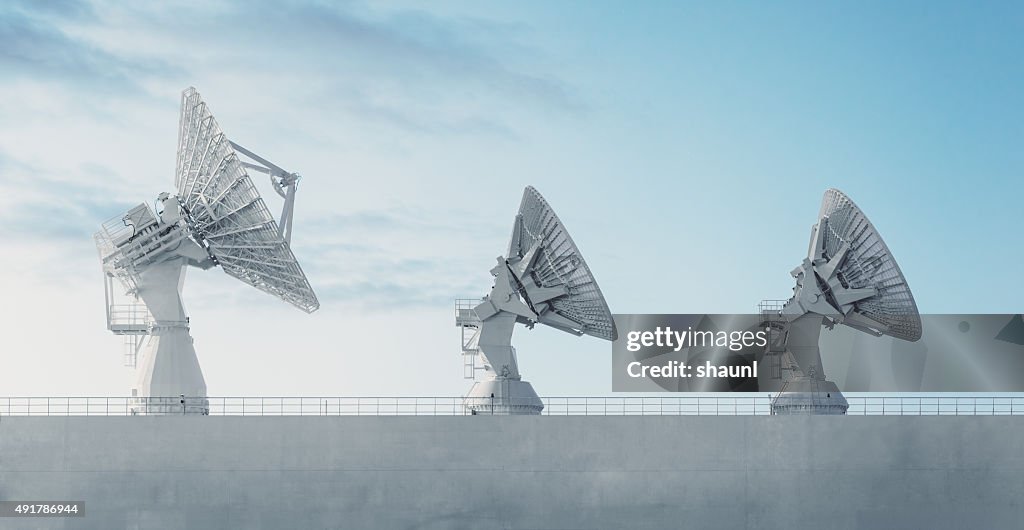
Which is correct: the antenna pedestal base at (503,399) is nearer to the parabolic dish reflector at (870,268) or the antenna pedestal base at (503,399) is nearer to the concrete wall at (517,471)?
the concrete wall at (517,471)

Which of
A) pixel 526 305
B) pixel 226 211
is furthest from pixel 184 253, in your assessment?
pixel 526 305

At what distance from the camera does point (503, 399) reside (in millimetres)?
65312

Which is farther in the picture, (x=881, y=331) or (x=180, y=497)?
(x=881, y=331)

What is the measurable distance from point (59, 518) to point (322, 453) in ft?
31.9

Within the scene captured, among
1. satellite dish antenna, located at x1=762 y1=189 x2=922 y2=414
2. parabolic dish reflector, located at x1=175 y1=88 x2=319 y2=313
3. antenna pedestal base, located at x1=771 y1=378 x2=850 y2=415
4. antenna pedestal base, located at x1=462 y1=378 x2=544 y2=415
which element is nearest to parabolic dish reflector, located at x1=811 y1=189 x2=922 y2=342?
satellite dish antenna, located at x1=762 y1=189 x2=922 y2=414

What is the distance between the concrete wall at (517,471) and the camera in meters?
62.7

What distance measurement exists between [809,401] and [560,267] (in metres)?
10.9

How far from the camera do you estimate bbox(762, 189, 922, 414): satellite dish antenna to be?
218ft

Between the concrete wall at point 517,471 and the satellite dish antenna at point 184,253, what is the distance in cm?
249

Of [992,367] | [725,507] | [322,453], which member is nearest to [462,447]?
[322,453]

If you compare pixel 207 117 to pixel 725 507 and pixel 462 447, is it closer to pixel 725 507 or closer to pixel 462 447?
pixel 462 447

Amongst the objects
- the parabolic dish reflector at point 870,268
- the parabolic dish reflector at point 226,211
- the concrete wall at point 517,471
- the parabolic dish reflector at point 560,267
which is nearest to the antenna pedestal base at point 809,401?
the concrete wall at point 517,471

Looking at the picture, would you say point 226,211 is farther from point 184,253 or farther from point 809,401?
point 809,401

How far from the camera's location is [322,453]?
208 feet
